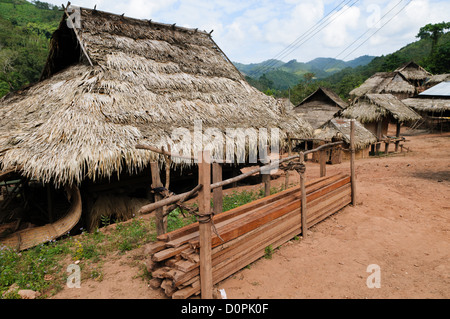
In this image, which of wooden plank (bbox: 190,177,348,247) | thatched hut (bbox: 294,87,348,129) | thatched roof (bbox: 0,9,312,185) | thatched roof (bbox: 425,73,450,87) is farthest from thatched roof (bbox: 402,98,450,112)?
wooden plank (bbox: 190,177,348,247)

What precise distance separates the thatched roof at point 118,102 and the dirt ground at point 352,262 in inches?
84.0

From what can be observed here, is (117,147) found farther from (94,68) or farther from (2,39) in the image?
(2,39)

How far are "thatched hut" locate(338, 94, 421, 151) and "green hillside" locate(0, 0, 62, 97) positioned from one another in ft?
80.9

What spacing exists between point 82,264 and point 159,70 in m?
5.07

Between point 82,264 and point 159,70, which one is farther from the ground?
point 159,70

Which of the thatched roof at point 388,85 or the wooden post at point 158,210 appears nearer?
the wooden post at point 158,210

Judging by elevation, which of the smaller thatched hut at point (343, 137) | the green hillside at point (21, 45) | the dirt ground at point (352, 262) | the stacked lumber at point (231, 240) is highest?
the green hillside at point (21, 45)

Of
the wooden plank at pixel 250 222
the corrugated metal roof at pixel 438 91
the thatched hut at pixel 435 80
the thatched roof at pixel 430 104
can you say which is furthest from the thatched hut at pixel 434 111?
the wooden plank at pixel 250 222

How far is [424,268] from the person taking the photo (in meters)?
3.57

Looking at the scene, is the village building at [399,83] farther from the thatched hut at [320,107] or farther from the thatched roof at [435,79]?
the thatched hut at [320,107]

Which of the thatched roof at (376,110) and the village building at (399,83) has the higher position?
the village building at (399,83)

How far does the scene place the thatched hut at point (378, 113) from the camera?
47.2ft

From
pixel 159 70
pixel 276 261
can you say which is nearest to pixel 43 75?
pixel 159 70

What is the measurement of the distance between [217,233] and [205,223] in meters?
0.21
